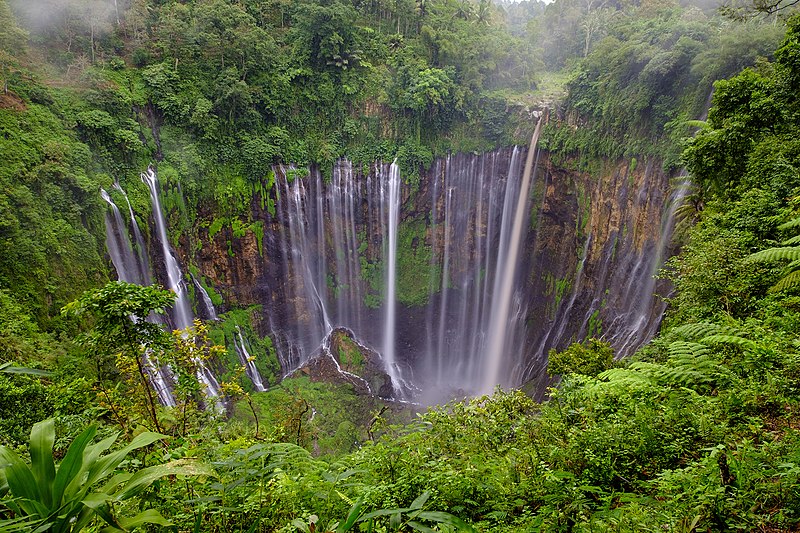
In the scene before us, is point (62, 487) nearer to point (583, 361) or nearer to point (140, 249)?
point (583, 361)

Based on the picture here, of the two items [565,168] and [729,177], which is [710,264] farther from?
[565,168]

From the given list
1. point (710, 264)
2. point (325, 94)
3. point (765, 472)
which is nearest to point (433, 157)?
point (325, 94)

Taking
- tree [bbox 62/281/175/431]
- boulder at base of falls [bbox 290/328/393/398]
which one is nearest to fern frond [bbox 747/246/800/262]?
tree [bbox 62/281/175/431]

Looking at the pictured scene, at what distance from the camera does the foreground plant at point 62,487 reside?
1388 millimetres

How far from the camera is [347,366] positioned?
56.9ft

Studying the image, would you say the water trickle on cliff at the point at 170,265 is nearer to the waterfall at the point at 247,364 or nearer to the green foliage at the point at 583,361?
the waterfall at the point at 247,364

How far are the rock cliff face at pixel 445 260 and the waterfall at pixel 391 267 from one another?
21 centimetres

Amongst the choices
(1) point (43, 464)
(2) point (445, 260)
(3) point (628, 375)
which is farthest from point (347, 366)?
(1) point (43, 464)

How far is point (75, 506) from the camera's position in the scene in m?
1.42

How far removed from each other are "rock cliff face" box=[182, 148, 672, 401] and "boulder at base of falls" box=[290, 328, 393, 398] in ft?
1.91

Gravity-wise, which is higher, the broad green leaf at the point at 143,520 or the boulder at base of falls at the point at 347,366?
the broad green leaf at the point at 143,520

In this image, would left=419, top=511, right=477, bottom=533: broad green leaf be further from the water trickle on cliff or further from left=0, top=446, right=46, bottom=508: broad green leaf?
the water trickle on cliff

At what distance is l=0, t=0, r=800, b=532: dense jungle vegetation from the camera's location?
1.97 metres

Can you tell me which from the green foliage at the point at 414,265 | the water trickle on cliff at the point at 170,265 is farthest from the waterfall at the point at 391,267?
the water trickle on cliff at the point at 170,265
